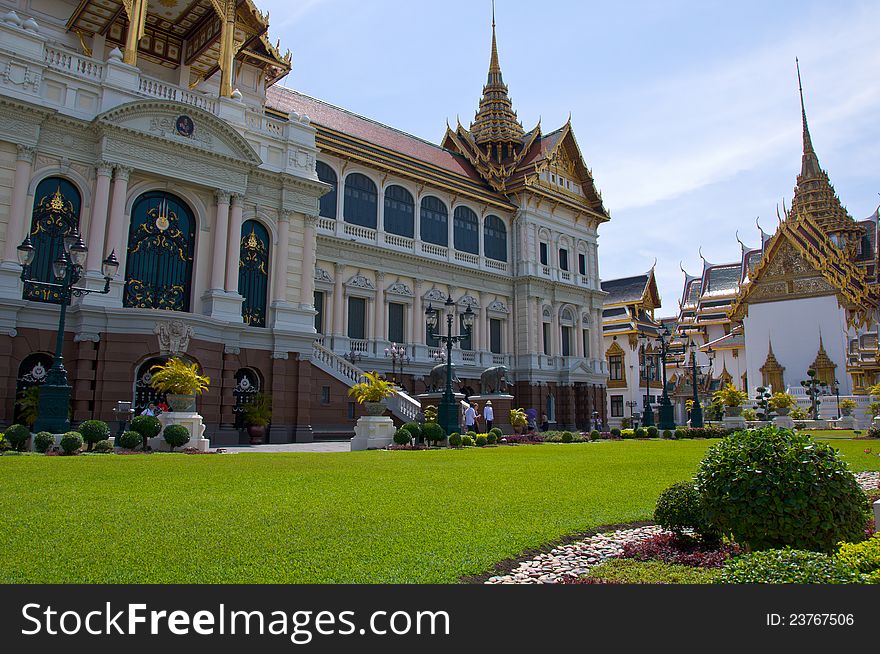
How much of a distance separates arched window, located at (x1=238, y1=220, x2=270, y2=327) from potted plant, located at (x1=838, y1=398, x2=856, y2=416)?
136 feet

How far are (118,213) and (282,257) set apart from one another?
6852 millimetres

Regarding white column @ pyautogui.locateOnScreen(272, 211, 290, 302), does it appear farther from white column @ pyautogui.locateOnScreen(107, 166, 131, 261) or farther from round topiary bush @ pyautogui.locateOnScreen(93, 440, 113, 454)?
round topiary bush @ pyautogui.locateOnScreen(93, 440, 113, 454)

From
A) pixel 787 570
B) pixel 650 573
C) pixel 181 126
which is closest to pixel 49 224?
pixel 181 126

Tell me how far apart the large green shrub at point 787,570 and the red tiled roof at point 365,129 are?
36.0 metres

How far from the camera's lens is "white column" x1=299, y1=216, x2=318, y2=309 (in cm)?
2919

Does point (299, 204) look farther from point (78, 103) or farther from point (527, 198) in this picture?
point (527, 198)

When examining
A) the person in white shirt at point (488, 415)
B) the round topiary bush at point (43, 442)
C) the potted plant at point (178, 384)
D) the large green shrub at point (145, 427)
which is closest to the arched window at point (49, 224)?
the potted plant at point (178, 384)

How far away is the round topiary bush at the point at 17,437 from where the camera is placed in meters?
15.5

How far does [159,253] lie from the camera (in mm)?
25422

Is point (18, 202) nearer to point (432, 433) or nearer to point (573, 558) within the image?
point (432, 433)

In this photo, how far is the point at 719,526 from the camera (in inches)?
225

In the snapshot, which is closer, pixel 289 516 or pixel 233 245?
pixel 289 516

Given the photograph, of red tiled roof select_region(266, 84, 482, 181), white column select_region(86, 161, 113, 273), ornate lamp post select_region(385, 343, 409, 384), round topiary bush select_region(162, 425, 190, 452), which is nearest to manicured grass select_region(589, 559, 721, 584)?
round topiary bush select_region(162, 425, 190, 452)

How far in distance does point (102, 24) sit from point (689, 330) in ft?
230
